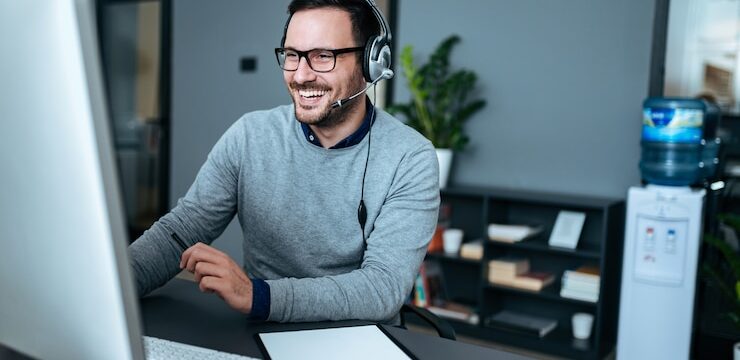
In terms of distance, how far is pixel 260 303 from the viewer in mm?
1017

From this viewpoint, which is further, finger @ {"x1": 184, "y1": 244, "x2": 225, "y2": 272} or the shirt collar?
the shirt collar

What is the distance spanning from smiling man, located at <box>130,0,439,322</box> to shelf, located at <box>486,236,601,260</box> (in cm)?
185

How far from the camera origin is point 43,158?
0.43m

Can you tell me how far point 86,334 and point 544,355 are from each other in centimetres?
294

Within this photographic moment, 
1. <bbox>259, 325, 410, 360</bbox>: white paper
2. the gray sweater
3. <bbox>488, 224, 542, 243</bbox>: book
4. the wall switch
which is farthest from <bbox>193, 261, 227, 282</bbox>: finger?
the wall switch

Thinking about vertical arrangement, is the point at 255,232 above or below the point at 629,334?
above

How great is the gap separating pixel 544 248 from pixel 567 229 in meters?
0.16

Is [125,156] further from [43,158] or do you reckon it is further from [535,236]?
[43,158]

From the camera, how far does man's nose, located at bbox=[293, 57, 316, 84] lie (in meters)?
1.34

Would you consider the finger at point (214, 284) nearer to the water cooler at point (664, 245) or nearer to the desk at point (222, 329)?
the desk at point (222, 329)

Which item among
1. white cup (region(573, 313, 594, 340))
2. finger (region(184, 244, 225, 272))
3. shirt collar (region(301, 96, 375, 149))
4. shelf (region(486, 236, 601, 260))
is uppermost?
shirt collar (region(301, 96, 375, 149))

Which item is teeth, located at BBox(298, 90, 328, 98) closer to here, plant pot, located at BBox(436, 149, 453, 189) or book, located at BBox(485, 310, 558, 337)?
plant pot, located at BBox(436, 149, 453, 189)

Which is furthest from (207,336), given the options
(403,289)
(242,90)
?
(242,90)

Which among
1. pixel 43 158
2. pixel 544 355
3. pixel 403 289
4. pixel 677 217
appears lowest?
pixel 544 355
